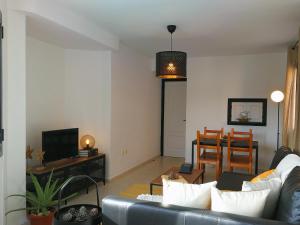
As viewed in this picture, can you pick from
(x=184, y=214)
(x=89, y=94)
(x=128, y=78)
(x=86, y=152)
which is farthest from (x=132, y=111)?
(x=184, y=214)

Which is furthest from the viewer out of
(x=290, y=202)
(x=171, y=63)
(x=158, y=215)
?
(x=171, y=63)

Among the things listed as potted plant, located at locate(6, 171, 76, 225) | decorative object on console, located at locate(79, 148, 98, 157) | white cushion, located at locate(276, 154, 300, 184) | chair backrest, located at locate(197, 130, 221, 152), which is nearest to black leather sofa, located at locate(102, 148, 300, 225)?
white cushion, located at locate(276, 154, 300, 184)

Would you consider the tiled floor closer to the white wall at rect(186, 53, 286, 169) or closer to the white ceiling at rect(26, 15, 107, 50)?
the white wall at rect(186, 53, 286, 169)

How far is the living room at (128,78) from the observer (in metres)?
2.87

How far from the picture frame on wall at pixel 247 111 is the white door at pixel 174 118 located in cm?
139

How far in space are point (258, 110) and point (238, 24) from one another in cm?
253

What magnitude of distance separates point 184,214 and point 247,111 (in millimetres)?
4471

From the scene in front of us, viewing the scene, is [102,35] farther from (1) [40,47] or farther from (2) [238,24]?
(2) [238,24]

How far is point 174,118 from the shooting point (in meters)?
7.04

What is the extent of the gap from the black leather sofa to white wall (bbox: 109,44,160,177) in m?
2.89

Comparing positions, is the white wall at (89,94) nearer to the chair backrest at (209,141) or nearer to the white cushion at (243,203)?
the chair backrest at (209,141)

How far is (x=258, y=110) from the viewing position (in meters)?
5.66

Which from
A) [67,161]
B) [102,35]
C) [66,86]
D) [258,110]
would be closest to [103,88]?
[66,86]

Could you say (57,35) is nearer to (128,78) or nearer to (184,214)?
(128,78)
